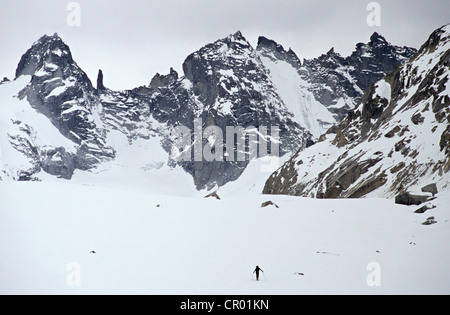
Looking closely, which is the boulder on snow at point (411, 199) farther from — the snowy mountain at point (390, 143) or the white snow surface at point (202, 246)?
the snowy mountain at point (390, 143)

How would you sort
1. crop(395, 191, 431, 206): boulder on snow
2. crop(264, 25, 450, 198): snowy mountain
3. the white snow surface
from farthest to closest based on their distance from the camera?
1. crop(264, 25, 450, 198): snowy mountain
2. crop(395, 191, 431, 206): boulder on snow
3. the white snow surface

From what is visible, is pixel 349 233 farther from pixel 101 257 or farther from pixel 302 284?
pixel 101 257

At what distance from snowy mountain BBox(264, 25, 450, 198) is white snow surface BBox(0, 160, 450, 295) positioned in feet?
123

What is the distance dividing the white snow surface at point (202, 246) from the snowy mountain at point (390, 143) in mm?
37379

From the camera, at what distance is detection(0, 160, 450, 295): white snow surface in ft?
69.2

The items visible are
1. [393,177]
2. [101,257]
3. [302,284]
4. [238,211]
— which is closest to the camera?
[302,284]

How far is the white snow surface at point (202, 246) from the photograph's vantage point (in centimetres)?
2109

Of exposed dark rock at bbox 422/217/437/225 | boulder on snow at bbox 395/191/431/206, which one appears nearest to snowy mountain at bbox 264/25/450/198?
boulder on snow at bbox 395/191/431/206

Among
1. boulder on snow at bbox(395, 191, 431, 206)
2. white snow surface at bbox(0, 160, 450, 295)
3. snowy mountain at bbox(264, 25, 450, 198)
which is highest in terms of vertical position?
snowy mountain at bbox(264, 25, 450, 198)

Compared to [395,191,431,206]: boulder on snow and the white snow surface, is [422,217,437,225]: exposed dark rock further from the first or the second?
[395,191,431,206]: boulder on snow

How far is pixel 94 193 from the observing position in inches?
1531

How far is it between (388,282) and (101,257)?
1313 cm

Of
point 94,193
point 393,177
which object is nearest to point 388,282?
point 94,193

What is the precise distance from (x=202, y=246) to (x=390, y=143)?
7528 cm
